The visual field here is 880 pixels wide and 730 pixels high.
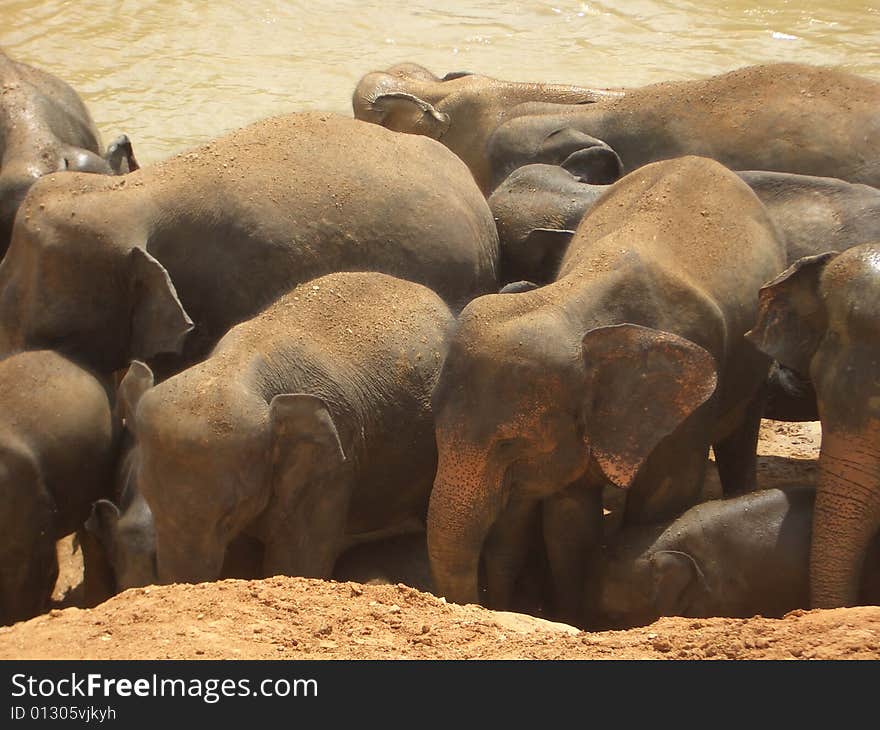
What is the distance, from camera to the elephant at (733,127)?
607 cm

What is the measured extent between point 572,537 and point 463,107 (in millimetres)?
3340

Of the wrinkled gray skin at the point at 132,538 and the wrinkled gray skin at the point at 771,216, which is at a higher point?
the wrinkled gray skin at the point at 771,216

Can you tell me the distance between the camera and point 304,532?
4.49 meters

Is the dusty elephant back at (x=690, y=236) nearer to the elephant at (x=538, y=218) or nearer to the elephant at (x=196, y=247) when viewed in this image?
the elephant at (x=538, y=218)

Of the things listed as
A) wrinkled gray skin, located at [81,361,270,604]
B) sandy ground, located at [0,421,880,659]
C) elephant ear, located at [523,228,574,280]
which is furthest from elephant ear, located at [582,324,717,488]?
elephant ear, located at [523,228,574,280]

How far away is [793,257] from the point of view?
17.6 ft

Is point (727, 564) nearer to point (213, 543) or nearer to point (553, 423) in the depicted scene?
point (553, 423)

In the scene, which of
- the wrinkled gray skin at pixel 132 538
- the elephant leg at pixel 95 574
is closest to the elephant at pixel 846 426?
the wrinkled gray skin at pixel 132 538

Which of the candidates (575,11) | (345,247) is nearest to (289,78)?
(575,11)

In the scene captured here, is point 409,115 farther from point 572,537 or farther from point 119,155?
point 572,537

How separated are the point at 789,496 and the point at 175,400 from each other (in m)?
1.71

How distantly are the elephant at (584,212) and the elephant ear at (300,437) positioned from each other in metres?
1.44

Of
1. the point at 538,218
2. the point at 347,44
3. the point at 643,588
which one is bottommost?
the point at 347,44

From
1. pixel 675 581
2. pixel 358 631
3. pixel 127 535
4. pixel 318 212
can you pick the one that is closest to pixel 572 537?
pixel 675 581
